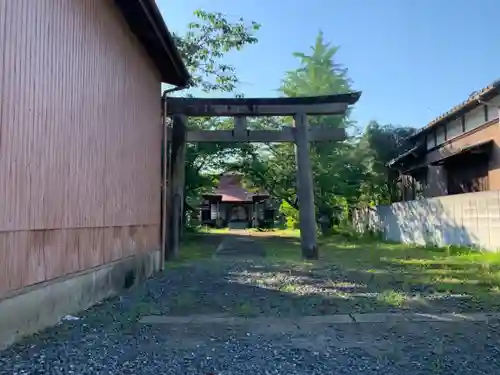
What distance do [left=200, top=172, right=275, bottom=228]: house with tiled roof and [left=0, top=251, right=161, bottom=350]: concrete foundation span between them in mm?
25671

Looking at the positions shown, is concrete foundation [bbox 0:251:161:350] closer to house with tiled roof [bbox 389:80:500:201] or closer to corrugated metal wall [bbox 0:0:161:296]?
corrugated metal wall [bbox 0:0:161:296]

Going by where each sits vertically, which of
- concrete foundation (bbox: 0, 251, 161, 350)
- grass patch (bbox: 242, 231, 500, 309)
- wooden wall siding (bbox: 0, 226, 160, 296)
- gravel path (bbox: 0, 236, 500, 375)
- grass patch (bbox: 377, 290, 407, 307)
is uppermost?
wooden wall siding (bbox: 0, 226, 160, 296)

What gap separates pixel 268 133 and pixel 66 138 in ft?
22.2

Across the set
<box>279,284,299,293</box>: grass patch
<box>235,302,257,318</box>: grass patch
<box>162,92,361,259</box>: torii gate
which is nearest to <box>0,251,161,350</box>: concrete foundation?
<box>235,302,257,318</box>: grass patch

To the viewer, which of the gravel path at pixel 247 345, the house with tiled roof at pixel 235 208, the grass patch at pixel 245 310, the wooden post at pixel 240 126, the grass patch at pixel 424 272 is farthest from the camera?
the house with tiled roof at pixel 235 208

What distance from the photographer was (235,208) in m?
34.9

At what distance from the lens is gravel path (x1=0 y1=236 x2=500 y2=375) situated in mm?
3361

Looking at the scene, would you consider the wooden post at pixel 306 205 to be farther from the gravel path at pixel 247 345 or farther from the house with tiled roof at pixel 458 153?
the house with tiled roof at pixel 458 153

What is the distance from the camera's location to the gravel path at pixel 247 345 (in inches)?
132

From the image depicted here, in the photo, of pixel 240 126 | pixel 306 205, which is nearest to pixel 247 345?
pixel 306 205

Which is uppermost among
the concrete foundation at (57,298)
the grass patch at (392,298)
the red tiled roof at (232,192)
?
the red tiled roof at (232,192)

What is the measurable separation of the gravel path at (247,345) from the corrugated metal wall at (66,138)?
2.22ft

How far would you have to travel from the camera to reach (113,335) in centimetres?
429

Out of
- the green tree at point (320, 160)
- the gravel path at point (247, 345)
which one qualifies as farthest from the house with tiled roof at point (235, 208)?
the gravel path at point (247, 345)
